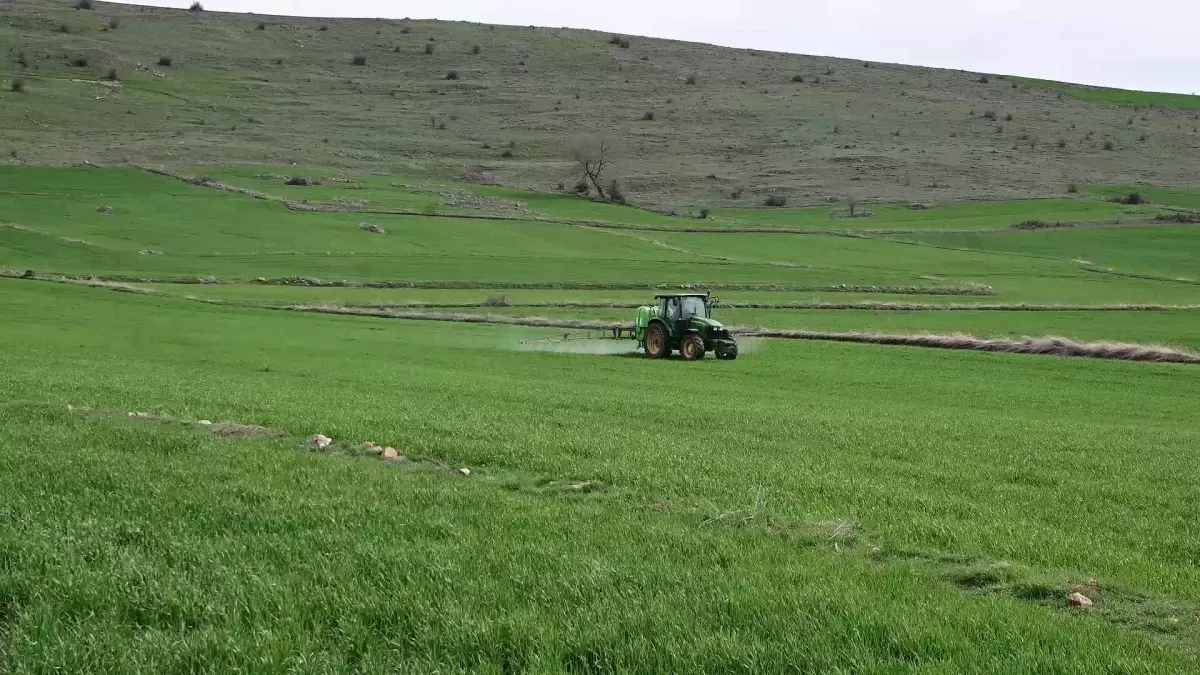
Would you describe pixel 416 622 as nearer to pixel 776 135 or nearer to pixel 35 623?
pixel 35 623

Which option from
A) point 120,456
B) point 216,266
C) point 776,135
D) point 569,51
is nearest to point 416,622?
point 120,456

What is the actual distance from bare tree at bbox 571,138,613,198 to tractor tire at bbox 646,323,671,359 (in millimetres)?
74674

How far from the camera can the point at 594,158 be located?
384 feet

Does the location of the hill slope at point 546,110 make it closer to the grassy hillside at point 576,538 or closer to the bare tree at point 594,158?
the bare tree at point 594,158

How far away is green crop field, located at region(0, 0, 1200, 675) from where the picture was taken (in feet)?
21.7

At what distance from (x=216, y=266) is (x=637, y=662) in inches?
2491

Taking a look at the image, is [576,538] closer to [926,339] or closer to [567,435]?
[567,435]

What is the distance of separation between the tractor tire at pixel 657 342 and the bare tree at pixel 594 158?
74.7m

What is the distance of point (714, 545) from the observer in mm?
8555

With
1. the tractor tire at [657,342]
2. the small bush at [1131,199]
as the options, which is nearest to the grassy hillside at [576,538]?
the tractor tire at [657,342]

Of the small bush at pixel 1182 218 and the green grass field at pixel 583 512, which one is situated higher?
the small bush at pixel 1182 218

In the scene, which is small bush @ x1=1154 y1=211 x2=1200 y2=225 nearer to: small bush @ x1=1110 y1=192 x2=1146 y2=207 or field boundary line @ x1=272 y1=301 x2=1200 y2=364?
small bush @ x1=1110 y1=192 x2=1146 y2=207

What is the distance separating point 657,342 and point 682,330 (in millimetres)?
1024

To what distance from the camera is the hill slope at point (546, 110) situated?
11425cm
